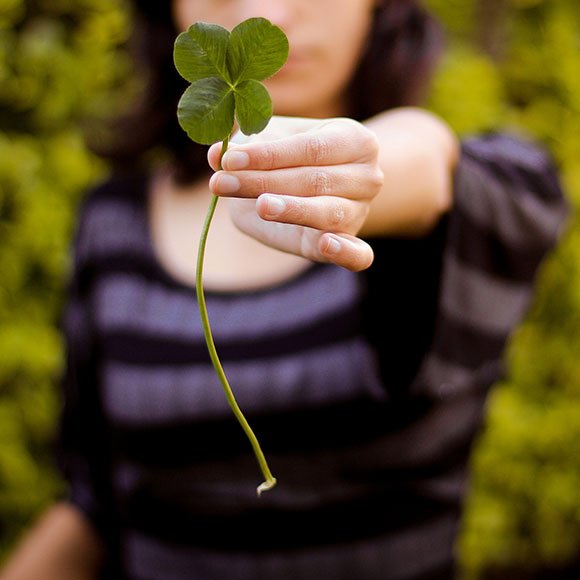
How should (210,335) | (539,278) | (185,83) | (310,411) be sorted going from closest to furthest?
(210,335) < (310,411) < (185,83) < (539,278)

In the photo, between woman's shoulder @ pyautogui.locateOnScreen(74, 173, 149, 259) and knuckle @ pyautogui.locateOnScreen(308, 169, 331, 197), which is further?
woman's shoulder @ pyautogui.locateOnScreen(74, 173, 149, 259)

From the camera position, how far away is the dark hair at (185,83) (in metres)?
1.37

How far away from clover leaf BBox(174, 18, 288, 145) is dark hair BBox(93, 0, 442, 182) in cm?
99

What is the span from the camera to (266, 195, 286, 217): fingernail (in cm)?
43

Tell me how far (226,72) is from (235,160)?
5cm

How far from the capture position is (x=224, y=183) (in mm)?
436

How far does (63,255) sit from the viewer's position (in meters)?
1.92

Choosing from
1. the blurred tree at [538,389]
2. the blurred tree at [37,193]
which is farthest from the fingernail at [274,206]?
the blurred tree at [538,389]

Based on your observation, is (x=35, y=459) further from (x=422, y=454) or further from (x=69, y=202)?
(x=422, y=454)

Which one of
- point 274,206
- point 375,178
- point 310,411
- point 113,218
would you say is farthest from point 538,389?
Result: point 274,206

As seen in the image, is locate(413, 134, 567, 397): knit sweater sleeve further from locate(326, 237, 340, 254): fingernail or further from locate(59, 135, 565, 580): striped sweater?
locate(326, 237, 340, 254): fingernail

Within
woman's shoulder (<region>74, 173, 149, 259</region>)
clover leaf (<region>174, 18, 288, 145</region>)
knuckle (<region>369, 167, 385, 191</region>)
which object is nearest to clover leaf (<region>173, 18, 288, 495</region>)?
clover leaf (<region>174, 18, 288, 145</region>)

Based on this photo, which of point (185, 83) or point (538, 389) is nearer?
point (185, 83)

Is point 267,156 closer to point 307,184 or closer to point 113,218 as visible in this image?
point 307,184
